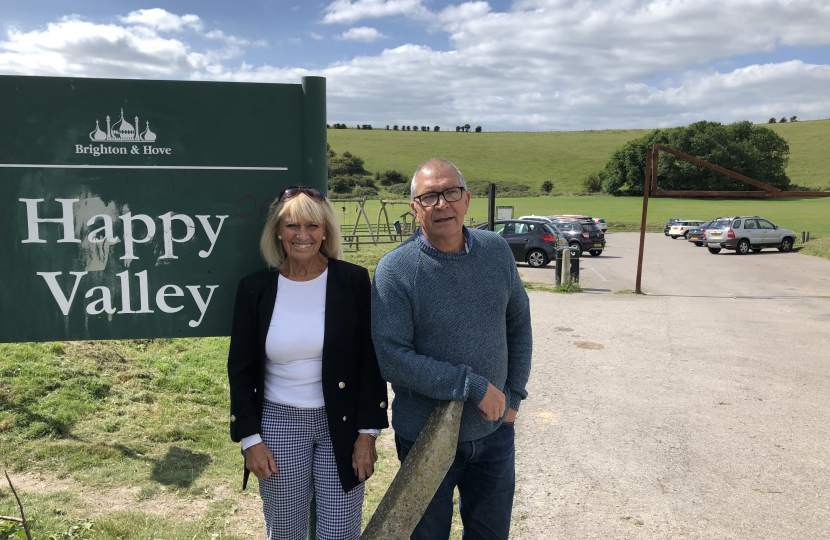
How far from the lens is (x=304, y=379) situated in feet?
6.91

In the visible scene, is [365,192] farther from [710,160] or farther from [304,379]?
[304,379]

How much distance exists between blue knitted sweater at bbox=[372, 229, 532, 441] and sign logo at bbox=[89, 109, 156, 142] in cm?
113

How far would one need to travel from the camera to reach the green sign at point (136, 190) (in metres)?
2.33

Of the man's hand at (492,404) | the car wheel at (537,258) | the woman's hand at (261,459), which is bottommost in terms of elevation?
the car wheel at (537,258)

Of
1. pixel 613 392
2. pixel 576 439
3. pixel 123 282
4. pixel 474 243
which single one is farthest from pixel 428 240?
pixel 613 392

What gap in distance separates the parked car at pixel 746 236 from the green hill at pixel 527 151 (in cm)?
4611

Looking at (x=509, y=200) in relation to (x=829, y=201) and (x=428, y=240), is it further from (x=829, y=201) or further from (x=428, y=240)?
(x=428, y=240)

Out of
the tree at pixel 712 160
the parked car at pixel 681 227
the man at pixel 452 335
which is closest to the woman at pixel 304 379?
the man at pixel 452 335

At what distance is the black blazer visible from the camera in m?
2.09

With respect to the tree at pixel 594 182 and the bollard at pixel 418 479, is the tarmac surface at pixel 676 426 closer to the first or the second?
the bollard at pixel 418 479

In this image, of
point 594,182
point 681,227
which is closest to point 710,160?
point 594,182

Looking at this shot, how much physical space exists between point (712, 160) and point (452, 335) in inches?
3045

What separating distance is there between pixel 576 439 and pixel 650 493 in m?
0.94

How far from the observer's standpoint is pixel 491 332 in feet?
6.89
